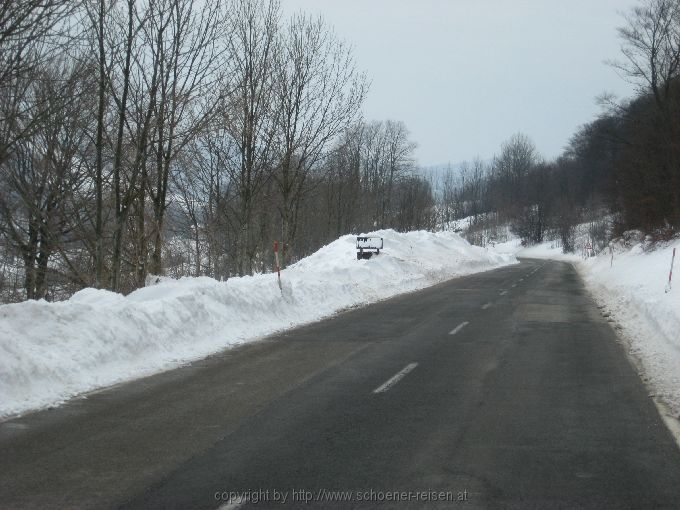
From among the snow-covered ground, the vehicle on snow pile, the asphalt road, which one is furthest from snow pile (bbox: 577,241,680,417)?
the vehicle on snow pile

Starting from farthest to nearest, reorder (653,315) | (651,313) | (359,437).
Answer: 1. (651,313)
2. (653,315)
3. (359,437)

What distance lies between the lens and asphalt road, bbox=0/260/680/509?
4.78 metres

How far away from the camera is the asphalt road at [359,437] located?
15.7 ft

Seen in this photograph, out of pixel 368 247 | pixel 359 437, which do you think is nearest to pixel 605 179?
pixel 368 247

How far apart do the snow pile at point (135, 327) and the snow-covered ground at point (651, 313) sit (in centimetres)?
716

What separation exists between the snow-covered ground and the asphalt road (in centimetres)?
38

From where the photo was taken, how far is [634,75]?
1591 inches

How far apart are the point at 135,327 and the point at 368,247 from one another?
73.0ft

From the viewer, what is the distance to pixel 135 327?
35.0ft

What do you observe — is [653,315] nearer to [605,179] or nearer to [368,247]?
[368,247]

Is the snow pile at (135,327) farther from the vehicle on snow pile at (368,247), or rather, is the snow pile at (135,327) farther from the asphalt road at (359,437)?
the vehicle on snow pile at (368,247)

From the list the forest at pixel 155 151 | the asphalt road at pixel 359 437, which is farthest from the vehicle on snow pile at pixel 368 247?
the asphalt road at pixel 359 437

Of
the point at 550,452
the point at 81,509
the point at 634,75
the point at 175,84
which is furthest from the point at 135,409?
the point at 634,75

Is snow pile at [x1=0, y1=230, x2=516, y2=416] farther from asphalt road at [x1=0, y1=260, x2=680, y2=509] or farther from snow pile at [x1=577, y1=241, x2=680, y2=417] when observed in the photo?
snow pile at [x1=577, y1=241, x2=680, y2=417]
